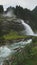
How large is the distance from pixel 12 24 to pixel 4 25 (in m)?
6.01

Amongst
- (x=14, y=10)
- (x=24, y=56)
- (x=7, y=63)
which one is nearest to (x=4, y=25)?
(x=14, y=10)

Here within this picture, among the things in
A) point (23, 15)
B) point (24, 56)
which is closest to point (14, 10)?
point (23, 15)

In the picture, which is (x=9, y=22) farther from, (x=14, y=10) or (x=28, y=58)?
(x=28, y=58)

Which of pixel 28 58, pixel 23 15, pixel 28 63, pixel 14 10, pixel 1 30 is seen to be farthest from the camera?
pixel 14 10

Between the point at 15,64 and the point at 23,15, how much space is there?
401 feet

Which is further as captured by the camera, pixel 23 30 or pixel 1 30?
pixel 23 30

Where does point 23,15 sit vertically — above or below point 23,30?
above

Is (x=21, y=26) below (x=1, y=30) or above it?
above

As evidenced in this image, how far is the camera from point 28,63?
1446 inches

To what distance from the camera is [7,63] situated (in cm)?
3234

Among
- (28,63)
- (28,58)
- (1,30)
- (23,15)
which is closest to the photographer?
(28,63)

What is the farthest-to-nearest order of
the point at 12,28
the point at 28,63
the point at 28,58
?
the point at 12,28
the point at 28,58
the point at 28,63

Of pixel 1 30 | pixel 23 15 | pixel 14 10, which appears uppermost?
pixel 14 10

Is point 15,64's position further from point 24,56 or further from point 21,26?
point 21,26
